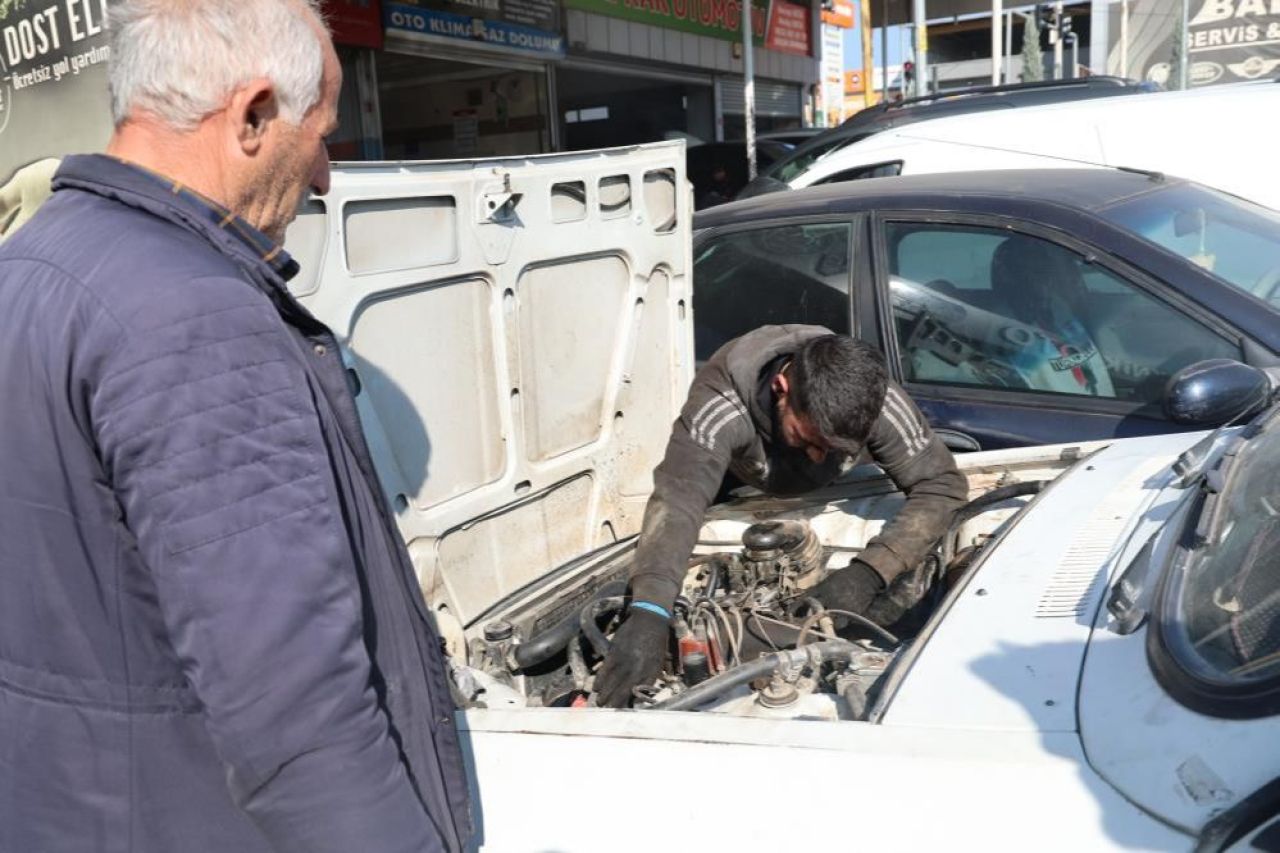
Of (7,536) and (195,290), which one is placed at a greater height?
(195,290)

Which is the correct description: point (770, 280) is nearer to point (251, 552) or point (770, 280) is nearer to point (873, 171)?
point (873, 171)

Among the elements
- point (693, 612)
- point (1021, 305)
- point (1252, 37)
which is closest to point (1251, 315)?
point (1021, 305)

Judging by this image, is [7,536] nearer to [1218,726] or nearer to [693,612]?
[1218,726]

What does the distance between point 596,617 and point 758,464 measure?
75 cm

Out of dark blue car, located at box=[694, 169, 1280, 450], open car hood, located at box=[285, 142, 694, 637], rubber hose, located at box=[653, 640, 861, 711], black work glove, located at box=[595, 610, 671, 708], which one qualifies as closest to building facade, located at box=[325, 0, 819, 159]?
dark blue car, located at box=[694, 169, 1280, 450]

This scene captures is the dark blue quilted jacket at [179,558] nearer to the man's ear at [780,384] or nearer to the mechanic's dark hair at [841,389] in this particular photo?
the mechanic's dark hair at [841,389]

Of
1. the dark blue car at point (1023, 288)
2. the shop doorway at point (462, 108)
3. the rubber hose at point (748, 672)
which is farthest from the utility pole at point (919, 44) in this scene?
the rubber hose at point (748, 672)

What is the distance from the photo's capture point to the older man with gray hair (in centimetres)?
123

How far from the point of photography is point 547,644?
8.89 ft

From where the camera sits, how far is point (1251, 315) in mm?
3275

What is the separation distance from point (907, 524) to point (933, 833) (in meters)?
1.59

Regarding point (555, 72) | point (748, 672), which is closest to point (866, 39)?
point (555, 72)

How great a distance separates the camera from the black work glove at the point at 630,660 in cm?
252

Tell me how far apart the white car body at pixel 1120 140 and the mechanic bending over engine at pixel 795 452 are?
2811 mm
